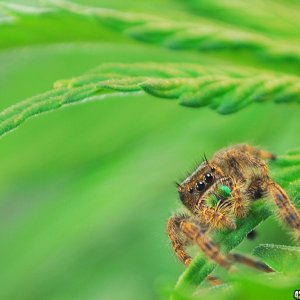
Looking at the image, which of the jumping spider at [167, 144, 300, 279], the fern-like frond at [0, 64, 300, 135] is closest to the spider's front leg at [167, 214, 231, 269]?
the jumping spider at [167, 144, 300, 279]

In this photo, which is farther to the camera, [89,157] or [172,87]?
[89,157]

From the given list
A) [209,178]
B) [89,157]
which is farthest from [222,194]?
[89,157]

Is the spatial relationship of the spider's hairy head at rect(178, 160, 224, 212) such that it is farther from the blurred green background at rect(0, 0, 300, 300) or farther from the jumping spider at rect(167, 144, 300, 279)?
the blurred green background at rect(0, 0, 300, 300)

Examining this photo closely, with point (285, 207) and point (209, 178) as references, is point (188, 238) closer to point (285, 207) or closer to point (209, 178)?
point (209, 178)

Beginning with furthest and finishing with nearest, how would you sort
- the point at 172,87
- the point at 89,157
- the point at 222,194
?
the point at 89,157 < the point at 222,194 < the point at 172,87

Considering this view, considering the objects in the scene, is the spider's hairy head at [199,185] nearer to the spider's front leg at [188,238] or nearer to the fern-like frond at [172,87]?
the spider's front leg at [188,238]

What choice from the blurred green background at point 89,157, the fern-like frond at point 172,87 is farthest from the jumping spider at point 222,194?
the blurred green background at point 89,157

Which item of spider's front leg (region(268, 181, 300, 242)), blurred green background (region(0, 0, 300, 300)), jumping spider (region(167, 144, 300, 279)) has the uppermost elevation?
blurred green background (region(0, 0, 300, 300))

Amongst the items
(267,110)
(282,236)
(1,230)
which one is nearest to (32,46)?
(267,110)
